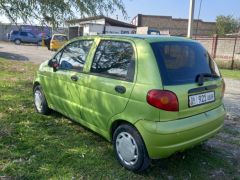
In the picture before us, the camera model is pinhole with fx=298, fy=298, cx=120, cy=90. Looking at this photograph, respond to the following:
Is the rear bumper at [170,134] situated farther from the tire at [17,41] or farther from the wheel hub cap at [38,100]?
the tire at [17,41]

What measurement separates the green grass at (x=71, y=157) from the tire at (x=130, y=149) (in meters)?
0.12

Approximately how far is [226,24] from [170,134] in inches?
2124

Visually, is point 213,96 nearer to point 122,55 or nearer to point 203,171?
point 203,171

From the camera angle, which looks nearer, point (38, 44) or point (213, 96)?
point (213, 96)

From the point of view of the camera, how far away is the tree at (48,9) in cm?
572

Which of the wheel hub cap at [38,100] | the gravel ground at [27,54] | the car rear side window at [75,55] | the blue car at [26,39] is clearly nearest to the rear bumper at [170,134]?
the car rear side window at [75,55]

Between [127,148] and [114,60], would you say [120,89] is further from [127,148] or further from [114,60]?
[127,148]

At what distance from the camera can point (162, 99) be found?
335cm

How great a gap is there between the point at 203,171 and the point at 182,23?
4902cm

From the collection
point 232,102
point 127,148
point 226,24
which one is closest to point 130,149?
point 127,148

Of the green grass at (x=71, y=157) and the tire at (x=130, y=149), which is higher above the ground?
the tire at (x=130, y=149)

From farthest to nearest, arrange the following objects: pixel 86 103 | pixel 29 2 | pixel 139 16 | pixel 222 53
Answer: pixel 139 16 < pixel 222 53 < pixel 29 2 < pixel 86 103

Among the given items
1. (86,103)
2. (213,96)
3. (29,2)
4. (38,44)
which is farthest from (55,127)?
→ (38,44)

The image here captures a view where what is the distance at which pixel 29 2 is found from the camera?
5.71m
